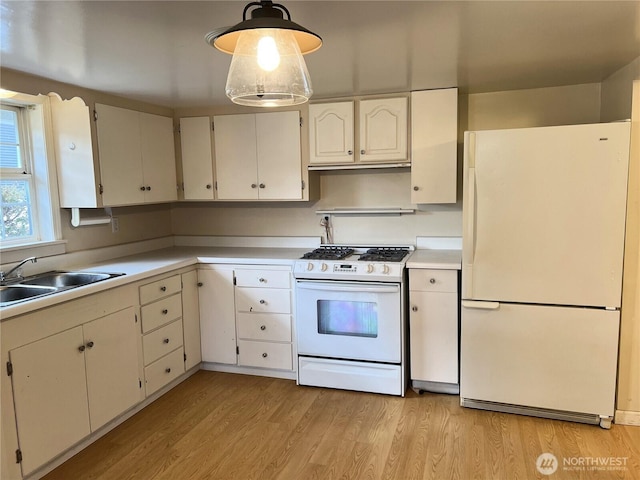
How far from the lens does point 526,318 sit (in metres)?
2.76

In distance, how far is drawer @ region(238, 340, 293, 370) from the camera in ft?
11.3

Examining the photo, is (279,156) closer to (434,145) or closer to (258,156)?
(258,156)

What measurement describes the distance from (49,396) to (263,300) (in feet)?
4.92

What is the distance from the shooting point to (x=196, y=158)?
3883 mm

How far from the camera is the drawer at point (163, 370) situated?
3.04 m

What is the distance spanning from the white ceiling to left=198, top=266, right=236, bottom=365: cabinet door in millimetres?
1354

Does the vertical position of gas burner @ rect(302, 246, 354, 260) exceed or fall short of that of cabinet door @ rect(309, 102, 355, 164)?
it falls short

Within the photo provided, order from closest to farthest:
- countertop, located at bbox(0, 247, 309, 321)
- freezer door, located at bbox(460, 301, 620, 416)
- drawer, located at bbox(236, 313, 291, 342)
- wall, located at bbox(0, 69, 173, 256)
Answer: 1. countertop, located at bbox(0, 247, 309, 321)
2. freezer door, located at bbox(460, 301, 620, 416)
3. wall, located at bbox(0, 69, 173, 256)
4. drawer, located at bbox(236, 313, 291, 342)

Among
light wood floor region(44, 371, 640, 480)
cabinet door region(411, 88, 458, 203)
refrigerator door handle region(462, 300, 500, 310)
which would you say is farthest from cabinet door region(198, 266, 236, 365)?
refrigerator door handle region(462, 300, 500, 310)

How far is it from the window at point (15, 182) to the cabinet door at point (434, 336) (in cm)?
255

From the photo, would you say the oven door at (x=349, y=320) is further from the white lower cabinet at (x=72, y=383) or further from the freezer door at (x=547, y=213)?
the white lower cabinet at (x=72, y=383)

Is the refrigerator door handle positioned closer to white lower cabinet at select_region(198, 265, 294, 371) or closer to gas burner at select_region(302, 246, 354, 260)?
gas burner at select_region(302, 246, 354, 260)

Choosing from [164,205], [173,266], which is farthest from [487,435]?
[164,205]

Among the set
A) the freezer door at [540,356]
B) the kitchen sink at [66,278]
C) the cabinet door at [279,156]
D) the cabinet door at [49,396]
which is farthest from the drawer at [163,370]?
the freezer door at [540,356]
